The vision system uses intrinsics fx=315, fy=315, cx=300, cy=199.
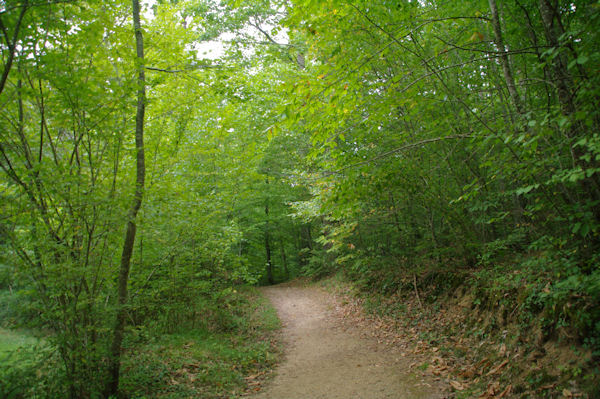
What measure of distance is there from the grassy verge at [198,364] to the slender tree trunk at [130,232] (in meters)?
0.45

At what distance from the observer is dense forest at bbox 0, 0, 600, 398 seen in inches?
135

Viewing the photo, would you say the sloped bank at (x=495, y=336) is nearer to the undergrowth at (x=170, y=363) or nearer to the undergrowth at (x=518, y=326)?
the undergrowth at (x=518, y=326)

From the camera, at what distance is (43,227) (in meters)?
3.80

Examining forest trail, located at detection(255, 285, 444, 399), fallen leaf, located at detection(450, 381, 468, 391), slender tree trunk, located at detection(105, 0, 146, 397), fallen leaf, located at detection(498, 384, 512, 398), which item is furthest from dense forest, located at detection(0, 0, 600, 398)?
fallen leaf, located at detection(450, 381, 468, 391)

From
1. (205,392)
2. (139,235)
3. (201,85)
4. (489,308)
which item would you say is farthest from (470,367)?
(201,85)

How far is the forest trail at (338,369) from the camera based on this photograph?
15.5ft

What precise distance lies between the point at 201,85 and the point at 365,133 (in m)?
3.53

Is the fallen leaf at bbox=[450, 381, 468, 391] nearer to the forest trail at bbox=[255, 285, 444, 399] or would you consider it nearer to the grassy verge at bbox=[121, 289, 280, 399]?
the forest trail at bbox=[255, 285, 444, 399]

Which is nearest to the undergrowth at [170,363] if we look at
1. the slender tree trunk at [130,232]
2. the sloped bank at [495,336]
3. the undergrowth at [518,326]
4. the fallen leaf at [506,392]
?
the slender tree trunk at [130,232]

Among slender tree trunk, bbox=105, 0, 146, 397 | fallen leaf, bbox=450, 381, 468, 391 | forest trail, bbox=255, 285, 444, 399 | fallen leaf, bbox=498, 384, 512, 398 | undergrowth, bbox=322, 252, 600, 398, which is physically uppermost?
slender tree trunk, bbox=105, 0, 146, 397

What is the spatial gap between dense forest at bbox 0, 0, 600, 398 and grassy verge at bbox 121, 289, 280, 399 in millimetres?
116

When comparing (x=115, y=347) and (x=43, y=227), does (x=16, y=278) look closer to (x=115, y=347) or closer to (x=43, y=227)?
(x=43, y=227)

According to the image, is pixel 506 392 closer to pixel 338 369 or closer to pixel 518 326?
pixel 518 326

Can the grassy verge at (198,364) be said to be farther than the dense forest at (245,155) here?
Yes
